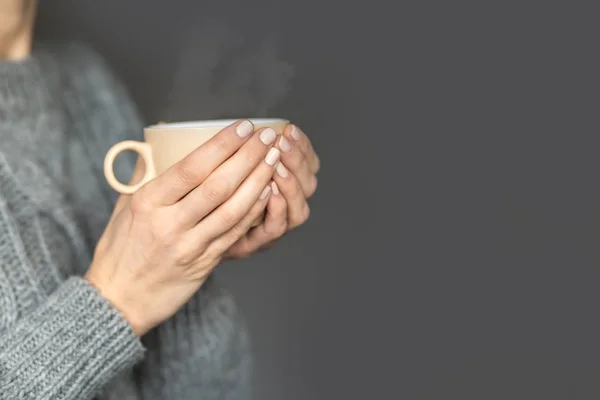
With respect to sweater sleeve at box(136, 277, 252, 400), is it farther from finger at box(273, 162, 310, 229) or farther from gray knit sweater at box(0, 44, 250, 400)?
finger at box(273, 162, 310, 229)

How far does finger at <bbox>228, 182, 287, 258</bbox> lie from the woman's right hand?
0.06ft

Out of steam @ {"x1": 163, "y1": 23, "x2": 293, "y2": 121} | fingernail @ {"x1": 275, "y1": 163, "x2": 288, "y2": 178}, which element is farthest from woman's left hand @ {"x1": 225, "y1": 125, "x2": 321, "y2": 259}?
steam @ {"x1": 163, "y1": 23, "x2": 293, "y2": 121}

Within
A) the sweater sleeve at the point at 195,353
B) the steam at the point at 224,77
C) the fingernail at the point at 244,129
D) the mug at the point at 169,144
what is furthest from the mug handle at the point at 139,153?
the steam at the point at 224,77

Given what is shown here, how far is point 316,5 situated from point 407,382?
2.35 ft

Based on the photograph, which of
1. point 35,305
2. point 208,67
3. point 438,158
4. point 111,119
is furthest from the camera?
point 438,158

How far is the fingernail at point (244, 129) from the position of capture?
60 cm

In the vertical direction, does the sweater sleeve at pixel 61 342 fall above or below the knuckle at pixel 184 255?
below

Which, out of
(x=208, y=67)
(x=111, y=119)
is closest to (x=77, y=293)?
(x=111, y=119)

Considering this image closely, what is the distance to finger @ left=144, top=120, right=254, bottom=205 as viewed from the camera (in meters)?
0.59

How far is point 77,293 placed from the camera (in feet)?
2.26

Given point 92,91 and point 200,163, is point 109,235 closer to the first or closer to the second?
point 200,163

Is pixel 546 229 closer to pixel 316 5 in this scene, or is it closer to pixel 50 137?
pixel 316 5

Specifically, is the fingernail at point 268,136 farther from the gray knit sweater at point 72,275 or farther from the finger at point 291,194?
the gray knit sweater at point 72,275

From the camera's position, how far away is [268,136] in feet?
2.03
